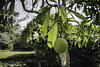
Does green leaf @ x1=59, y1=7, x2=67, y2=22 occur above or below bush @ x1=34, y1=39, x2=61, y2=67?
above

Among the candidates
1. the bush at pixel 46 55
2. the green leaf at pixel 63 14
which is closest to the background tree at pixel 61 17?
the green leaf at pixel 63 14

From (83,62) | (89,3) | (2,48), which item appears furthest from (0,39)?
(89,3)

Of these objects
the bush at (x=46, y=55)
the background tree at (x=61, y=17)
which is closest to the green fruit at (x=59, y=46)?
the background tree at (x=61, y=17)

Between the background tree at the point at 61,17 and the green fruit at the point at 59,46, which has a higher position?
the background tree at the point at 61,17

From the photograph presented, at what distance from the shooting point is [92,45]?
3.80 meters

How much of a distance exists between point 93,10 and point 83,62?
3.14 meters

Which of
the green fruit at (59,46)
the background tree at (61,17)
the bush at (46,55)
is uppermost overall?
the background tree at (61,17)

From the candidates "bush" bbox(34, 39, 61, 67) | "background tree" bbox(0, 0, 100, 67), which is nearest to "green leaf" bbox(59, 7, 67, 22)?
"background tree" bbox(0, 0, 100, 67)

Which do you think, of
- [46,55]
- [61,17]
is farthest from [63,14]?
[46,55]

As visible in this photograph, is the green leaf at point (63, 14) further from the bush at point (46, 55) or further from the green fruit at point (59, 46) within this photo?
the bush at point (46, 55)

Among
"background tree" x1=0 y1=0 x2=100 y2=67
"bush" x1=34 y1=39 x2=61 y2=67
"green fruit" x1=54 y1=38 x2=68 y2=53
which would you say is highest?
"background tree" x1=0 y1=0 x2=100 y2=67

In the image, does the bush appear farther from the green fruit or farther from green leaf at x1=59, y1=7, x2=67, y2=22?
green leaf at x1=59, y1=7, x2=67, y2=22

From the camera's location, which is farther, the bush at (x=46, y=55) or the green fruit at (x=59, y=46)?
the bush at (x=46, y=55)

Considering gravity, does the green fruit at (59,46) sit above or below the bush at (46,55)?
above
